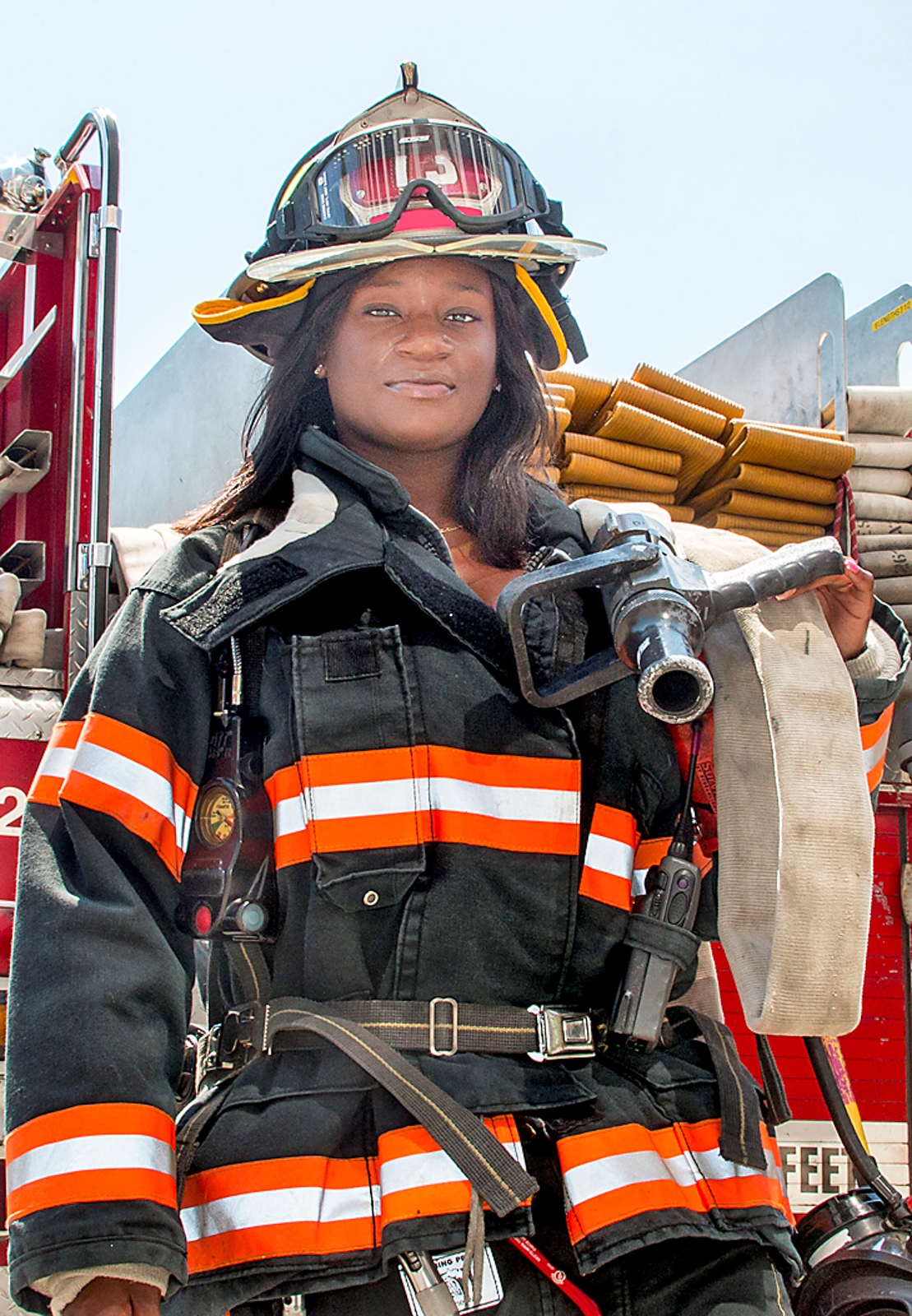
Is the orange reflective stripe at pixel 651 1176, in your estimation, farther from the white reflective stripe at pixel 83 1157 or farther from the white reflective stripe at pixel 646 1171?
the white reflective stripe at pixel 83 1157

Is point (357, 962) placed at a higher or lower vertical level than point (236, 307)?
lower

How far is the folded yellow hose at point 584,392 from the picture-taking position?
4301 mm

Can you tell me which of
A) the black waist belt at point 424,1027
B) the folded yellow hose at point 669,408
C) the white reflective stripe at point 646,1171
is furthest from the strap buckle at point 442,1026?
the folded yellow hose at point 669,408

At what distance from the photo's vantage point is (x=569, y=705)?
72.1 inches

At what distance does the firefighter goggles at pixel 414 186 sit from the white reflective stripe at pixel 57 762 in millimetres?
912

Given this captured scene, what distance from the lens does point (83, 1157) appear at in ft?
4.71

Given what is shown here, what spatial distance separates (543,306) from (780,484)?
95.7 inches

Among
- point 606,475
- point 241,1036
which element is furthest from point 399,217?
point 606,475

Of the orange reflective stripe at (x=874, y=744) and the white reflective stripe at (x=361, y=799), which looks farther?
the orange reflective stripe at (x=874, y=744)

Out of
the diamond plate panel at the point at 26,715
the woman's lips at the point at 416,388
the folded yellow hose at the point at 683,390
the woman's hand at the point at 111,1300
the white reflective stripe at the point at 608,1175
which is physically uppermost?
the folded yellow hose at the point at 683,390

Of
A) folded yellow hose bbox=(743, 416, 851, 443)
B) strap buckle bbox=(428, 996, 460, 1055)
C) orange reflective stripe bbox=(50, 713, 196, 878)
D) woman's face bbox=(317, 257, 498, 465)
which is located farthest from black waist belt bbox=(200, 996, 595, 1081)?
folded yellow hose bbox=(743, 416, 851, 443)

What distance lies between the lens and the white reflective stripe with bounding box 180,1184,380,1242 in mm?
1491

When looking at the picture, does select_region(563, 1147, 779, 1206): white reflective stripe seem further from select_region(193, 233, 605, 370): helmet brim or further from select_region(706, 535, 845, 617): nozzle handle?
select_region(193, 233, 605, 370): helmet brim

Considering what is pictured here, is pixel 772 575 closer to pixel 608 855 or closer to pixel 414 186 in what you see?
pixel 608 855
